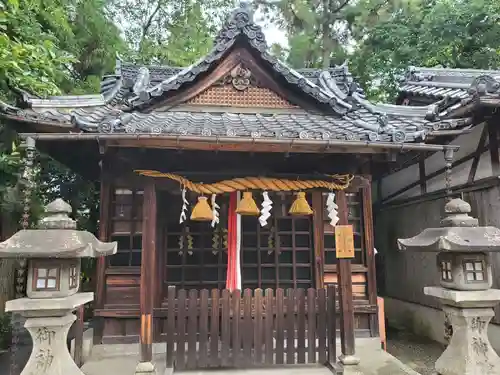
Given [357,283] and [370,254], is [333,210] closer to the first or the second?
[370,254]

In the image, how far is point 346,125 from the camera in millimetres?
7148

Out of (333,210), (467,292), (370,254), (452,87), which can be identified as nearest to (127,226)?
(333,210)

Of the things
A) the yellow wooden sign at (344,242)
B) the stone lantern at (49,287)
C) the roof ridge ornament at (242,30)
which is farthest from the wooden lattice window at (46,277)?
the roof ridge ornament at (242,30)

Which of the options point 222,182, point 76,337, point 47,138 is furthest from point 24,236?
point 222,182

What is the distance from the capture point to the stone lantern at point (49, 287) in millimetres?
4480

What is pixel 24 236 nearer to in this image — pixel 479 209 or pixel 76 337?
pixel 76 337

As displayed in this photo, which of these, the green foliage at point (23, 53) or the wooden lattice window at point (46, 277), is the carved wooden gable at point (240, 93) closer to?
the green foliage at point (23, 53)

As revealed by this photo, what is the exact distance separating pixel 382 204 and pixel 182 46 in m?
13.4

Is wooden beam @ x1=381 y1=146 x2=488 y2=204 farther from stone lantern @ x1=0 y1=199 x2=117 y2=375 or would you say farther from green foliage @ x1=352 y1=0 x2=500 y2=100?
stone lantern @ x1=0 y1=199 x2=117 y2=375

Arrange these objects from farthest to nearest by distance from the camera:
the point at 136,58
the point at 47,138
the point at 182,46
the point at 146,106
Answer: the point at 182,46, the point at 136,58, the point at 146,106, the point at 47,138

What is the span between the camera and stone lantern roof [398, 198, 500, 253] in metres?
4.96

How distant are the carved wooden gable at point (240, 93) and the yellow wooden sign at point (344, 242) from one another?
10.3ft

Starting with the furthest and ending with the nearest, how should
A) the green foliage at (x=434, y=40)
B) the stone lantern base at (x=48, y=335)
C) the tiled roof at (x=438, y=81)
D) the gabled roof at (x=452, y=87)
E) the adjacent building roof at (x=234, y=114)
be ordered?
the green foliage at (x=434, y=40)
the tiled roof at (x=438, y=81)
the gabled roof at (x=452, y=87)
the adjacent building roof at (x=234, y=114)
the stone lantern base at (x=48, y=335)

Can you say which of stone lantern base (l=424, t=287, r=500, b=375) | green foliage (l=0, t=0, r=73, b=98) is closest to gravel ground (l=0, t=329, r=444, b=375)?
stone lantern base (l=424, t=287, r=500, b=375)
